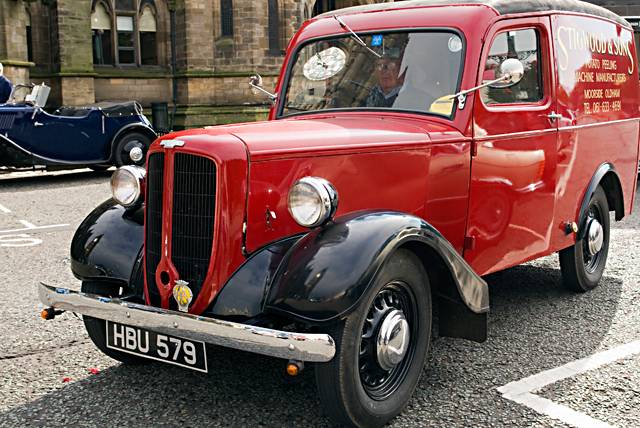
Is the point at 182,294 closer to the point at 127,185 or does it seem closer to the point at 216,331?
the point at 216,331

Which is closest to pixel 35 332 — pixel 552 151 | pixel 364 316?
pixel 364 316

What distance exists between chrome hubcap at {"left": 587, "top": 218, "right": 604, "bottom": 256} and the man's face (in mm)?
2199

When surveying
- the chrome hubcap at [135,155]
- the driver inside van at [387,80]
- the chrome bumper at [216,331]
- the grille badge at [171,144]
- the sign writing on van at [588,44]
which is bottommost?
the chrome bumper at [216,331]

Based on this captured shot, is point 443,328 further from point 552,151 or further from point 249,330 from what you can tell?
point 552,151

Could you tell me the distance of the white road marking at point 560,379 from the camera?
369 centimetres

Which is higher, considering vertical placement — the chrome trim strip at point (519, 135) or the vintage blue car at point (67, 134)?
the chrome trim strip at point (519, 135)

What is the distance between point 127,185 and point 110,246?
0.34 m

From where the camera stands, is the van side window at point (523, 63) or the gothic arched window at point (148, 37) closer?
the van side window at point (523, 63)

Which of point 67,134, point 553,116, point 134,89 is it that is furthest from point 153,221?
point 134,89

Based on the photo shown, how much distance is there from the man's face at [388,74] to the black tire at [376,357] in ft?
4.43

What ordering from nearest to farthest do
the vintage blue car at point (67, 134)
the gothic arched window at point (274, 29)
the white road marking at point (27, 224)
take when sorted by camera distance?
the white road marking at point (27, 224), the vintage blue car at point (67, 134), the gothic arched window at point (274, 29)

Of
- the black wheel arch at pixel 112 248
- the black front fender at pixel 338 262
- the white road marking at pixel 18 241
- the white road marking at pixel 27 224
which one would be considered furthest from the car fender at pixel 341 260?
the white road marking at pixel 27 224

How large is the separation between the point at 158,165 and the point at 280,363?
139 cm

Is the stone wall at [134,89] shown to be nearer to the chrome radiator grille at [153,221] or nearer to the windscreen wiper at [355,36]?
the windscreen wiper at [355,36]
